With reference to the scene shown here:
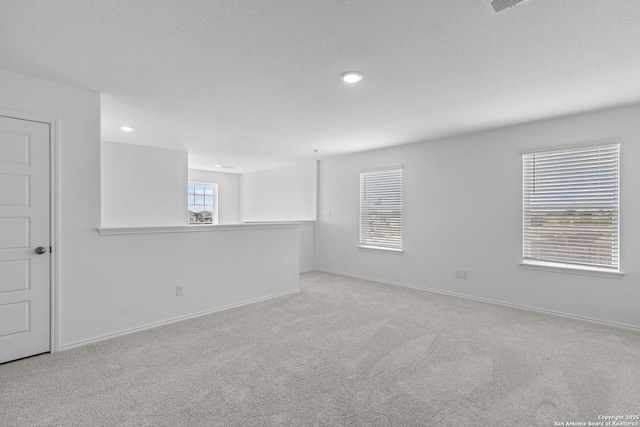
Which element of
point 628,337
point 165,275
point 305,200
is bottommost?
point 628,337

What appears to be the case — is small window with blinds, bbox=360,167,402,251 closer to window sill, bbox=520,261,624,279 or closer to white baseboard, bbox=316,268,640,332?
white baseboard, bbox=316,268,640,332

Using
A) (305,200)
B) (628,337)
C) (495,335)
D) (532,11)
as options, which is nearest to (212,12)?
(532,11)

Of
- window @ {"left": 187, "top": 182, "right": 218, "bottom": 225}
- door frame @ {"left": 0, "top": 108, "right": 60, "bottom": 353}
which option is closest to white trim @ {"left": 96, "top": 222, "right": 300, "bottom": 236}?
door frame @ {"left": 0, "top": 108, "right": 60, "bottom": 353}

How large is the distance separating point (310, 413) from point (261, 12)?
2432 mm

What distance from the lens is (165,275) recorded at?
3461 millimetres

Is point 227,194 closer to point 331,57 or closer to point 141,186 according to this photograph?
point 141,186

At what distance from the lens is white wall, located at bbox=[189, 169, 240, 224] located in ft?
28.2

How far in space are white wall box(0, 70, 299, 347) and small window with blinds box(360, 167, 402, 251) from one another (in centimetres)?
295

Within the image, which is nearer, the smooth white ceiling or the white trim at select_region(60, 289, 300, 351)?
the smooth white ceiling

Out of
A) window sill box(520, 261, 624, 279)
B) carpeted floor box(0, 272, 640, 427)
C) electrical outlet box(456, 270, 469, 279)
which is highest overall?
window sill box(520, 261, 624, 279)

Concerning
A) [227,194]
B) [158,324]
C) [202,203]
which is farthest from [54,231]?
[227,194]

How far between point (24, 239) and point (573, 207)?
5.62m

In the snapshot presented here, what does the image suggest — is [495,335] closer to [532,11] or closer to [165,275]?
[532,11]

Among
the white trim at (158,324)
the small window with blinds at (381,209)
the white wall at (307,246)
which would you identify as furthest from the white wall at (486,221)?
the white trim at (158,324)
